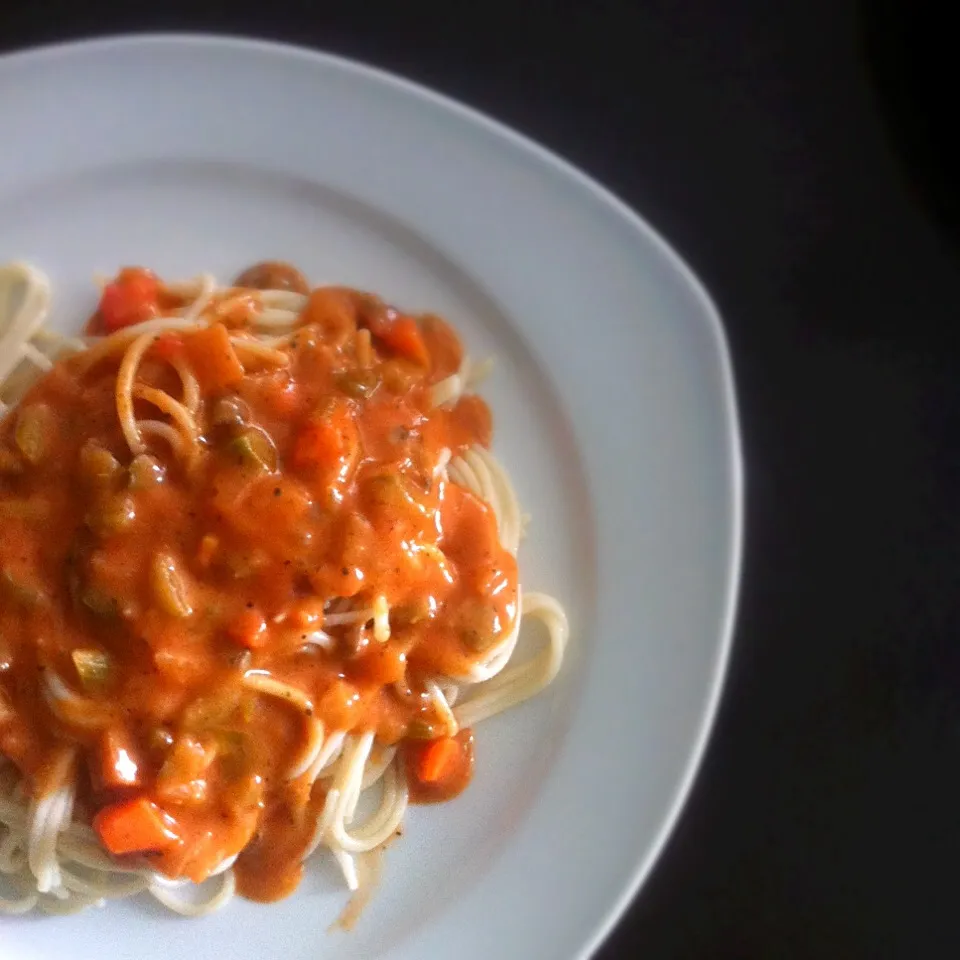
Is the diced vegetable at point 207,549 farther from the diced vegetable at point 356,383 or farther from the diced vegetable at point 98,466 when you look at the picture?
the diced vegetable at point 356,383

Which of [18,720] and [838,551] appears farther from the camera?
[838,551]

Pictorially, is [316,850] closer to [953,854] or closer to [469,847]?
[469,847]

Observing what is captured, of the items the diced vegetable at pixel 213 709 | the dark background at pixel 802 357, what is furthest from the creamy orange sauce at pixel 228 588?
the dark background at pixel 802 357

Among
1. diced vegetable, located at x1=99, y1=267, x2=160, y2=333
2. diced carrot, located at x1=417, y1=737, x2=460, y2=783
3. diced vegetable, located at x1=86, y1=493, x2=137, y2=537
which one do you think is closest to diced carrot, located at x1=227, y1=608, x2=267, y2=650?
diced vegetable, located at x1=86, y1=493, x2=137, y2=537

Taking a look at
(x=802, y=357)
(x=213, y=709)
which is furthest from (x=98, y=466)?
(x=802, y=357)

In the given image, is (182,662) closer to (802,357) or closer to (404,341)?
(404,341)

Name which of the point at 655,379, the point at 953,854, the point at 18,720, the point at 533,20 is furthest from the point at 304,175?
the point at 953,854

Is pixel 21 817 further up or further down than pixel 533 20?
further down
